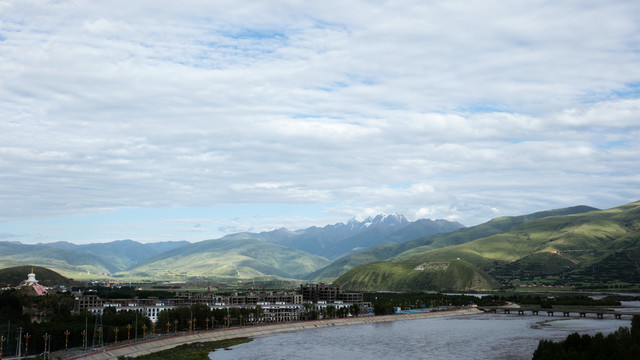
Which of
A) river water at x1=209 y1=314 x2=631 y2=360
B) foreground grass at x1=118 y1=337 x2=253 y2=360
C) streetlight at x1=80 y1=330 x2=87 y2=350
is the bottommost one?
river water at x1=209 y1=314 x2=631 y2=360

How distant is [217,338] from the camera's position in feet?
590

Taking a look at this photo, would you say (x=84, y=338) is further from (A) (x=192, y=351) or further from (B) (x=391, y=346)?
(B) (x=391, y=346)

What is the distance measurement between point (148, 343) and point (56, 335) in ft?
69.3

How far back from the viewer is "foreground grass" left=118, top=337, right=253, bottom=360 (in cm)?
13924

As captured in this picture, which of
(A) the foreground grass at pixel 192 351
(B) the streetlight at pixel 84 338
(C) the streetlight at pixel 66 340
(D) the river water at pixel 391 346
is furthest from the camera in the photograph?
(D) the river water at pixel 391 346

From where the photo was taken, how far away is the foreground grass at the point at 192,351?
457 ft

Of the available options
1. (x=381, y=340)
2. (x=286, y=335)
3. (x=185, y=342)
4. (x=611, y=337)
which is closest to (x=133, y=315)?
(x=185, y=342)

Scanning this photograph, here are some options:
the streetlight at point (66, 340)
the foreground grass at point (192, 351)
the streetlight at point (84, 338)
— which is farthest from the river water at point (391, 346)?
the streetlight at point (66, 340)

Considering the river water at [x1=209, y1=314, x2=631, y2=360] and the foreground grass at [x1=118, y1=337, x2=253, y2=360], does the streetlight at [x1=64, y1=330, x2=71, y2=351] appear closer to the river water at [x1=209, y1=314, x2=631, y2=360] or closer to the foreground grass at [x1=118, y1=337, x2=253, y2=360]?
the foreground grass at [x1=118, y1=337, x2=253, y2=360]

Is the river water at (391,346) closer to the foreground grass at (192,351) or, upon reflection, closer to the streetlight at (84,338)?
the foreground grass at (192,351)

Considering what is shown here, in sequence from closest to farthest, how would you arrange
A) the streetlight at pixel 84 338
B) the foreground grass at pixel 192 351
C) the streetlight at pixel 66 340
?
the streetlight at pixel 66 340
the foreground grass at pixel 192 351
the streetlight at pixel 84 338

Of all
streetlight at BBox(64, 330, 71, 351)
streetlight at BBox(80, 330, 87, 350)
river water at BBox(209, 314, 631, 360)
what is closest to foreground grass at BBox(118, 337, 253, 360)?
river water at BBox(209, 314, 631, 360)

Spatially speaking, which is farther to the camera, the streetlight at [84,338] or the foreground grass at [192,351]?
the streetlight at [84,338]

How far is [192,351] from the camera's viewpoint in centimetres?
15175
